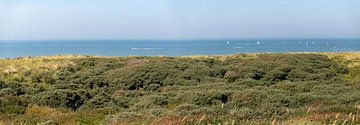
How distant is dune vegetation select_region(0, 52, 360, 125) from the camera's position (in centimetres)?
1305

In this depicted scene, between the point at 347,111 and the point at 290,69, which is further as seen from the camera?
the point at 290,69

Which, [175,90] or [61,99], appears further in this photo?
[175,90]

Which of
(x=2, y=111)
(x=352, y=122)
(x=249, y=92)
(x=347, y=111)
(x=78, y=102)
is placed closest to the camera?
(x=352, y=122)

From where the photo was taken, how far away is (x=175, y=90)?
2325 cm

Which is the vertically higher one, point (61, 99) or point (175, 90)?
point (61, 99)

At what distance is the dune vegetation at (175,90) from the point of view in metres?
13.0

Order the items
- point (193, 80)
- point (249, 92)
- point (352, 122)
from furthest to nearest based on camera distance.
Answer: point (193, 80) → point (249, 92) → point (352, 122)

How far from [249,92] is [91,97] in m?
7.02

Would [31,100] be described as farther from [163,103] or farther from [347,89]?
[347,89]

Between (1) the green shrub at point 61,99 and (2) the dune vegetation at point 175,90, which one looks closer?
(2) the dune vegetation at point 175,90

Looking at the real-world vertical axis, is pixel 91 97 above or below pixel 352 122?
below

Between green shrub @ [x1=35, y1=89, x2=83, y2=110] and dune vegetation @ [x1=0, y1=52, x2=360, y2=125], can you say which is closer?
dune vegetation @ [x1=0, y1=52, x2=360, y2=125]

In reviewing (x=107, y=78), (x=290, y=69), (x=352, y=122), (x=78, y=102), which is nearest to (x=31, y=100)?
(x=78, y=102)

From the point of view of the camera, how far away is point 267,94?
61.8ft
